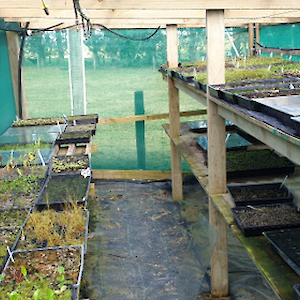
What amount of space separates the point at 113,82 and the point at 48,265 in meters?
6.40

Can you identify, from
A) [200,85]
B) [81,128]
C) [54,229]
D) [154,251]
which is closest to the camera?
[54,229]

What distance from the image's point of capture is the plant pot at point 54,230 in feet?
11.1

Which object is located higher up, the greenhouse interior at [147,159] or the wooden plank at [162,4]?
the wooden plank at [162,4]

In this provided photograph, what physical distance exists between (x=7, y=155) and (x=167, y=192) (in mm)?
3290

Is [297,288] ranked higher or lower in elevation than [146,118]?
lower

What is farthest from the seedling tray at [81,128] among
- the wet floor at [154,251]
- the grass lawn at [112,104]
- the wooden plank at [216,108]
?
the wooden plank at [216,108]

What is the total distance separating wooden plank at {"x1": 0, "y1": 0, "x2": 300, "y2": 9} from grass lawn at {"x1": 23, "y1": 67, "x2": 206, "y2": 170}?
18.1 ft

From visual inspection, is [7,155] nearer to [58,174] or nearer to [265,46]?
[58,174]

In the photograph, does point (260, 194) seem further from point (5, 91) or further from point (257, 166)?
point (5, 91)

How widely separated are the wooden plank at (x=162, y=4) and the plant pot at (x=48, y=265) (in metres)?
1.83

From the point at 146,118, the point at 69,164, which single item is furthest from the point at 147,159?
the point at 69,164

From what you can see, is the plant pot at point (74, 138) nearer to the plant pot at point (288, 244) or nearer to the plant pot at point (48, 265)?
the plant pot at point (48, 265)

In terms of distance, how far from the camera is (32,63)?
8758 millimetres

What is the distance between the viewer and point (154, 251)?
17.6ft
